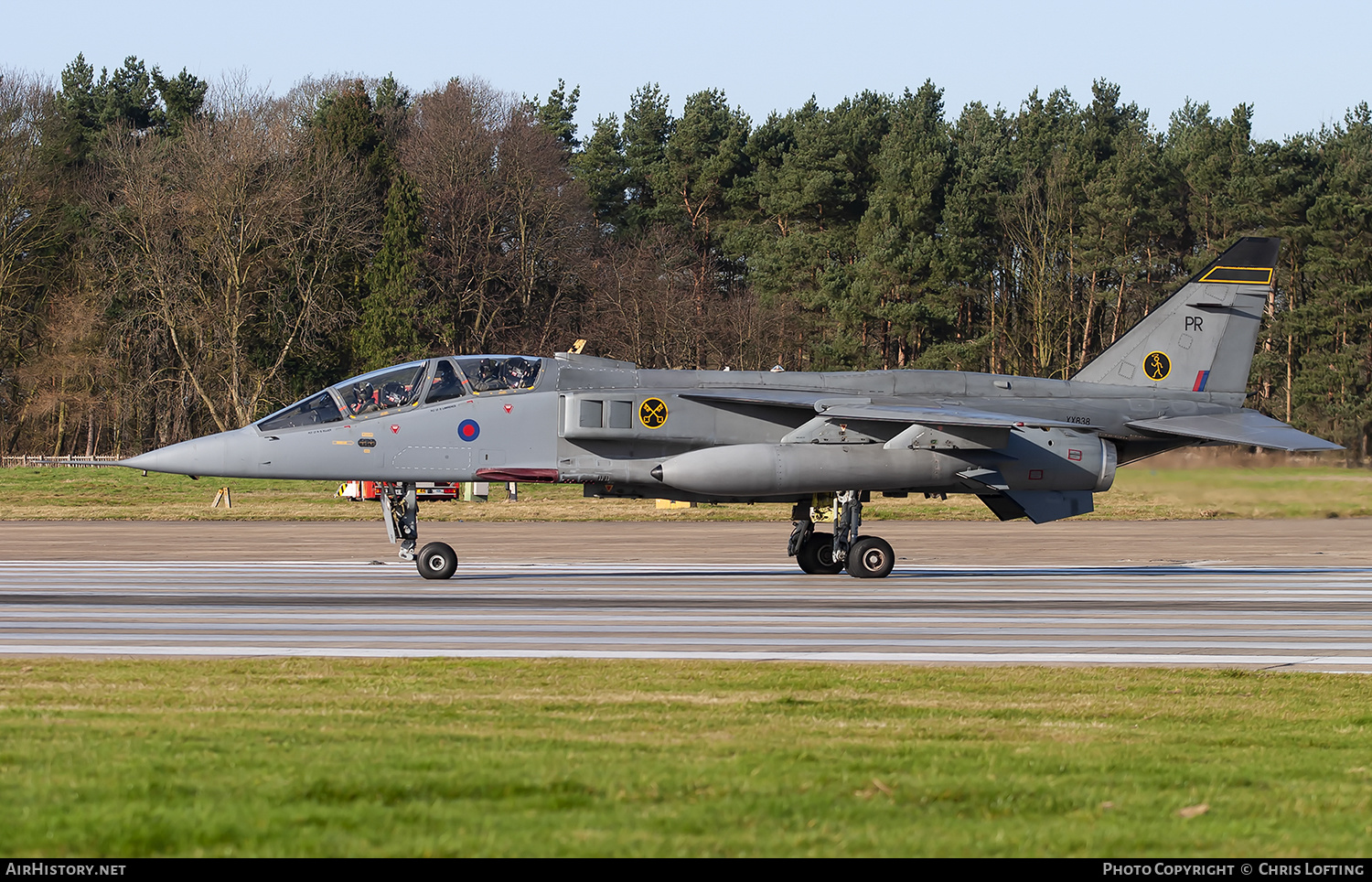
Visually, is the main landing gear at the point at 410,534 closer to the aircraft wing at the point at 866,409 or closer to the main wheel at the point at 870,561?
the aircraft wing at the point at 866,409

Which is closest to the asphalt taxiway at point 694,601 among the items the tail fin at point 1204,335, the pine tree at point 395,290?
the tail fin at point 1204,335

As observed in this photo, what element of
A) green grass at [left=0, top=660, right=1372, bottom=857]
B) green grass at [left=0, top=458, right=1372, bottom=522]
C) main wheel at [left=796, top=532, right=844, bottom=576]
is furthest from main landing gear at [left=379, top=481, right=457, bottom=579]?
green grass at [left=0, top=458, right=1372, bottom=522]

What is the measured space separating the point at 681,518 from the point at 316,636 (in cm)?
2525

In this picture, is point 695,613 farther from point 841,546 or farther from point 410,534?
point 841,546

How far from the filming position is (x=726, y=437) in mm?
20406

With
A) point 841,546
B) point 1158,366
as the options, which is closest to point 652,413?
point 841,546

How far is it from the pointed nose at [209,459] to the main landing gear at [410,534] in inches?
78.1

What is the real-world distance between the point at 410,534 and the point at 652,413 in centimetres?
384

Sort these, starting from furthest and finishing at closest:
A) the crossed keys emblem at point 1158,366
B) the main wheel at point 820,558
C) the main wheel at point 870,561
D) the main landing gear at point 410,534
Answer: the crossed keys emblem at point 1158,366
the main wheel at point 820,558
the main wheel at point 870,561
the main landing gear at point 410,534

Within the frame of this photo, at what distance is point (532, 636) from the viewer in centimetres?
1284

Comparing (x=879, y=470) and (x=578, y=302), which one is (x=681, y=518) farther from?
(x=578, y=302)

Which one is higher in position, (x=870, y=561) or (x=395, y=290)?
(x=395, y=290)

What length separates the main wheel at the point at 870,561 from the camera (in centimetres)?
2027

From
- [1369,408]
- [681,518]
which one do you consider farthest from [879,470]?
[1369,408]
